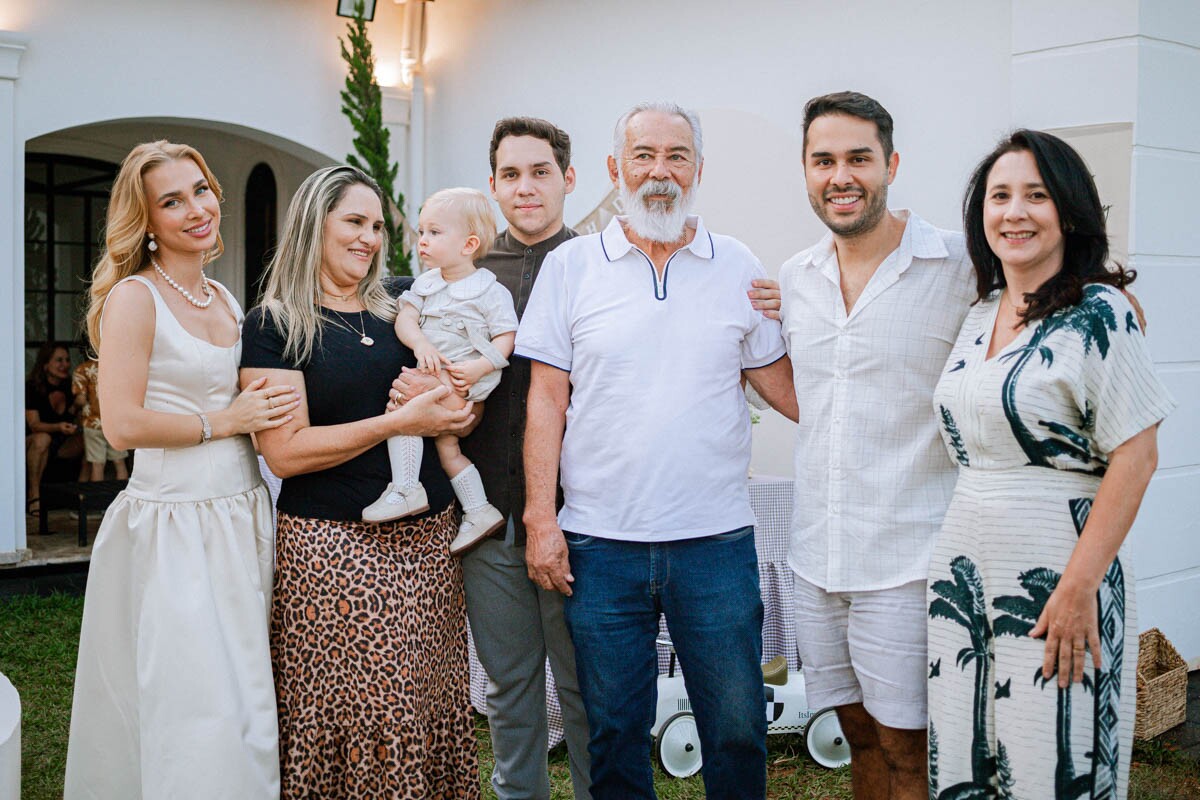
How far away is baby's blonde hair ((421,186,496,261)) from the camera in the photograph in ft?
9.57

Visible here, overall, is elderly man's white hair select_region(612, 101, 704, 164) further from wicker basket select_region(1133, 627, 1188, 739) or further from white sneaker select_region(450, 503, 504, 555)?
wicker basket select_region(1133, 627, 1188, 739)

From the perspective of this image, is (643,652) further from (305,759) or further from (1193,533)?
(1193,533)

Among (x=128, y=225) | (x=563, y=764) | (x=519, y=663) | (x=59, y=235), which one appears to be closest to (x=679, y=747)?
(x=563, y=764)

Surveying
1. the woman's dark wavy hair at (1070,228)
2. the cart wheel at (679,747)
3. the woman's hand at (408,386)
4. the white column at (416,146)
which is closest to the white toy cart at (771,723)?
the cart wheel at (679,747)

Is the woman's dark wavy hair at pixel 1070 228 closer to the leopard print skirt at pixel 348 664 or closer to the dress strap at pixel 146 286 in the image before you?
the leopard print skirt at pixel 348 664

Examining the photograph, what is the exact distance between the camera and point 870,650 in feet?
8.18

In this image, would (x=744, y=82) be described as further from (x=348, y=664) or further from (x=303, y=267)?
(x=348, y=664)

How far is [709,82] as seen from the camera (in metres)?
6.20

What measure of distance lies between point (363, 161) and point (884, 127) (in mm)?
6230

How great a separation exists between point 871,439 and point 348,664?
4.54 feet

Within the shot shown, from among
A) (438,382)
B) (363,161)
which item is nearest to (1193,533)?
(438,382)

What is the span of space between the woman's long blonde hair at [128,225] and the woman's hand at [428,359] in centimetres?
74

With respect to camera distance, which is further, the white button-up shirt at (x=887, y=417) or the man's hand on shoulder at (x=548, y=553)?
the man's hand on shoulder at (x=548, y=553)

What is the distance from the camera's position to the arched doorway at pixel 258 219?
33.9ft
